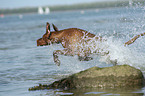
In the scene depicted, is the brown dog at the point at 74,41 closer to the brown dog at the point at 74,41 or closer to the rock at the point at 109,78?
the brown dog at the point at 74,41

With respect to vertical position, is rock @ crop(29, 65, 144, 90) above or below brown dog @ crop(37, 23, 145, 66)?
below

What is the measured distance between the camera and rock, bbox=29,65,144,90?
9242mm

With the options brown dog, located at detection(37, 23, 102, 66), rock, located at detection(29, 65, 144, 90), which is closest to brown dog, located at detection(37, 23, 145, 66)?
brown dog, located at detection(37, 23, 102, 66)

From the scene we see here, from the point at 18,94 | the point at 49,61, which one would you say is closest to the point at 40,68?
the point at 49,61

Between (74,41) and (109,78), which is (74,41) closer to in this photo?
(74,41)

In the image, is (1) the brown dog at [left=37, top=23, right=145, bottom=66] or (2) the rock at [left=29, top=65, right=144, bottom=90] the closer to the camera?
(2) the rock at [left=29, top=65, right=144, bottom=90]

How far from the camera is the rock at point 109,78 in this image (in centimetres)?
924

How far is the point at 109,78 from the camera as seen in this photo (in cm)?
934

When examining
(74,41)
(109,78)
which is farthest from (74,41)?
(109,78)

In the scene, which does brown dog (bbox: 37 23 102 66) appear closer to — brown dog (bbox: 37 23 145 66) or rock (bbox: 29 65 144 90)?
brown dog (bbox: 37 23 145 66)

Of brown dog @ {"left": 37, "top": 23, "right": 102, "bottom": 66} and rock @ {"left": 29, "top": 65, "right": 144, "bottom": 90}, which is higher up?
brown dog @ {"left": 37, "top": 23, "right": 102, "bottom": 66}

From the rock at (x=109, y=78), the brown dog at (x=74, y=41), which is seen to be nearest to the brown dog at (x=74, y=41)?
the brown dog at (x=74, y=41)

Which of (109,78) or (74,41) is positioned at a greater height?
(74,41)

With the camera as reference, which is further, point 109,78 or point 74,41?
point 74,41
